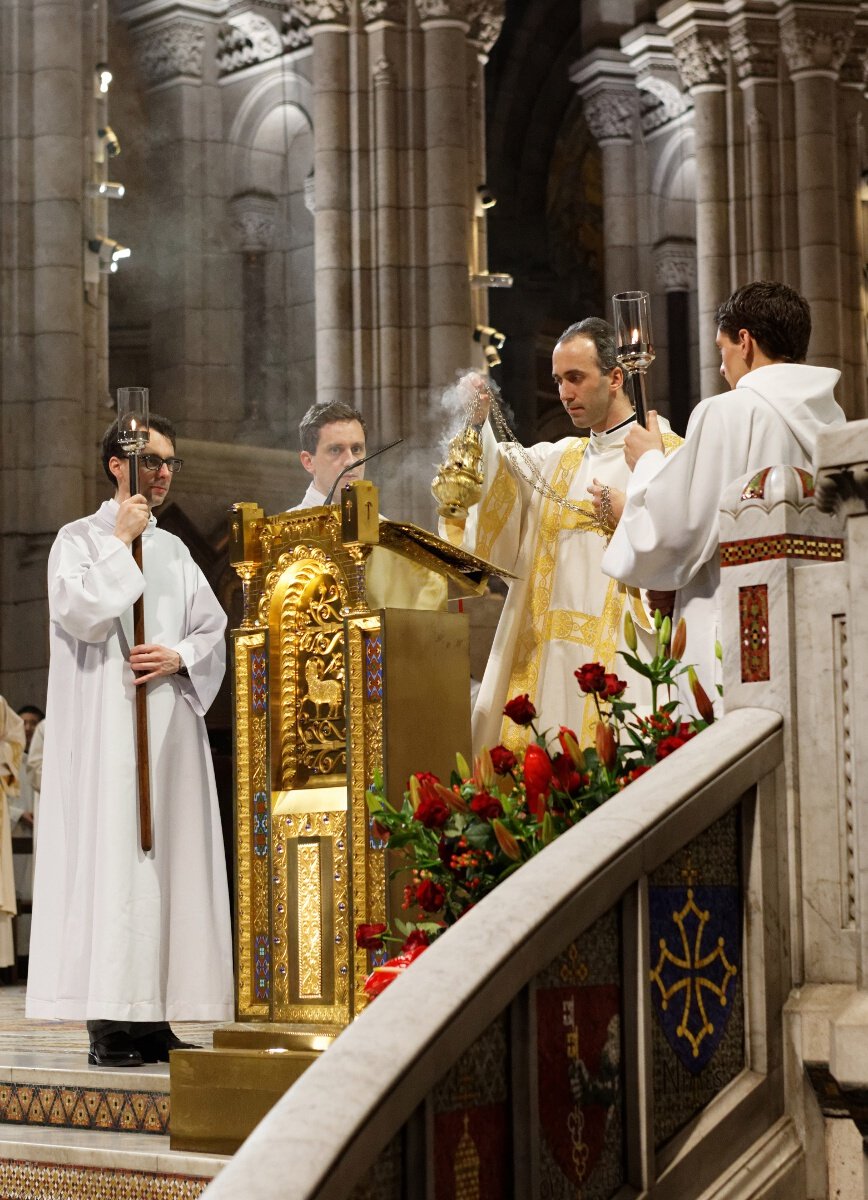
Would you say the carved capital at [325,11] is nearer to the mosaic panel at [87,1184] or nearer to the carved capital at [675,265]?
the carved capital at [675,265]

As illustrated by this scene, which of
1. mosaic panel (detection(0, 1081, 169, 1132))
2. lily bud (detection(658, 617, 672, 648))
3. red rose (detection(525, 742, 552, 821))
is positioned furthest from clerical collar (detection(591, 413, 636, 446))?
mosaic panel (detection(0, 1081, 169, 1132))

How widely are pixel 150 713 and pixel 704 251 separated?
41.6 ft

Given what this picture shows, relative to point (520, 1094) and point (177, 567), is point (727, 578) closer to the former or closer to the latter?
point (520, 1094)

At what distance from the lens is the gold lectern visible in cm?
442

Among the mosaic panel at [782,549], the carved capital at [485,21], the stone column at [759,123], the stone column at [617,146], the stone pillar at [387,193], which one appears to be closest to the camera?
the mosaic panel at [782,549]

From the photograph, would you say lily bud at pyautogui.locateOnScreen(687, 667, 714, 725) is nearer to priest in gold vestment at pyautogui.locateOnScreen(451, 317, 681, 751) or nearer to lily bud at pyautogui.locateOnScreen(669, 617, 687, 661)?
lily bud at pyautogui.locateOnScreen(669, 617, 687, 661)

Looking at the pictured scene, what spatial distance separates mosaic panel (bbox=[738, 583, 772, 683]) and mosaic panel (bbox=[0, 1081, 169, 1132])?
185 centimetres

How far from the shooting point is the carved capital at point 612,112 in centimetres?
2267

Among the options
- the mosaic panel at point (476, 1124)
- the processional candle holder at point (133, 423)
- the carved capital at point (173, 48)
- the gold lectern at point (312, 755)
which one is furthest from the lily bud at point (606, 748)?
the carved capital at point (173, 48)

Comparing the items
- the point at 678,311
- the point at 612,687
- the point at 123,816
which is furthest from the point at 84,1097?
the point at 678,311

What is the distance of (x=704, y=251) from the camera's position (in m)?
17.5

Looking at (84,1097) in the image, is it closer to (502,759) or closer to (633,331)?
(502,759)

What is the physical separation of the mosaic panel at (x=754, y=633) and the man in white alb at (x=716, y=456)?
35 cm

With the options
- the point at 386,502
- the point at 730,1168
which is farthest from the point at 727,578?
the point at 386,502
